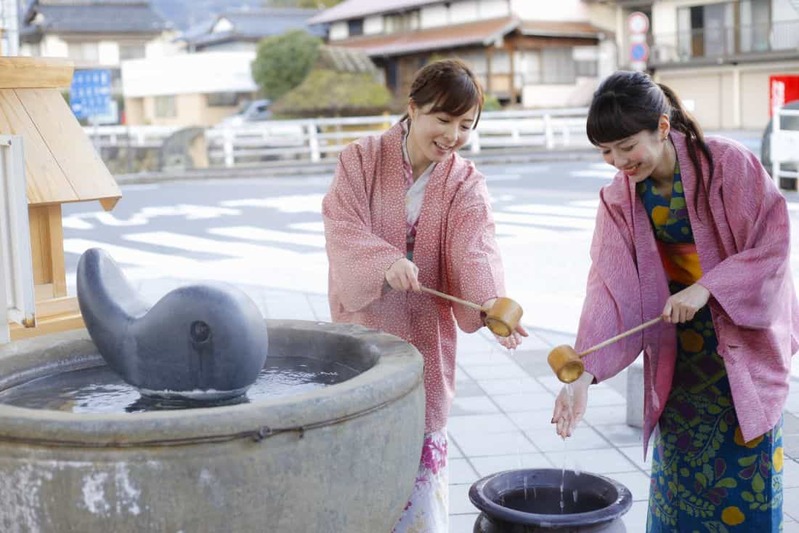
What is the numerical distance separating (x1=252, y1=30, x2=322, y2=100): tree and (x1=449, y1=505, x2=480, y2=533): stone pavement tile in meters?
30.1

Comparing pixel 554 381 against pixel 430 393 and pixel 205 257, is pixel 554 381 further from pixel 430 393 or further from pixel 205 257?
pixel 205 257

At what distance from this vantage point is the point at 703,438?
2.99m

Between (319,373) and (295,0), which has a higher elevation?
(295,0)

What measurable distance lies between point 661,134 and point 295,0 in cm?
6334

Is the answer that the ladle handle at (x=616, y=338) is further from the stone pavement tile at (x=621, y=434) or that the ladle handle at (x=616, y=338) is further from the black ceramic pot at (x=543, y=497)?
the stone pavement tile at (x=621, y=434)

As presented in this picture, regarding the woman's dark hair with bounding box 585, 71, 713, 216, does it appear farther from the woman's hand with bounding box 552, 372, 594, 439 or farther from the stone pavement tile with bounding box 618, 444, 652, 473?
the stone pavement tile with bounding box 618, 444, 652, 473

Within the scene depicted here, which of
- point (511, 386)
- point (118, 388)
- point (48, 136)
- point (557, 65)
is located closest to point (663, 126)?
point (118, 388)

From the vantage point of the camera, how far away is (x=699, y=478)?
3.01m

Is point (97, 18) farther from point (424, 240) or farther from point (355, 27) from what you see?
point (424, 240)

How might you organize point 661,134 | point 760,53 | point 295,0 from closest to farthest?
point 661,134 < point 760,53 < point 295,0

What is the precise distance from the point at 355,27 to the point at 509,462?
37.9m

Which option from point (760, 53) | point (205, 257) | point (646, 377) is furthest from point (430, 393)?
point (760, 53)

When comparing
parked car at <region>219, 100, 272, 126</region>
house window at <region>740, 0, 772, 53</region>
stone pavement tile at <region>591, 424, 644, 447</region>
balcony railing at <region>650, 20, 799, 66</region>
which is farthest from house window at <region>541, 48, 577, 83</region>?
stone pavement tile at <region>591, 424, 644, 447</region>

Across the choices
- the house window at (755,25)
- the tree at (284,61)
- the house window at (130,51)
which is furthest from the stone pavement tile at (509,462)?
the house window at (130,51)
